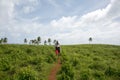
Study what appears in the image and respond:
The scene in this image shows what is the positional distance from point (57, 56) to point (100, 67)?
8595 mm

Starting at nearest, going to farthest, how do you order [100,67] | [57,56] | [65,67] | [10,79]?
1. [10,79]
2. [65,67]
3. [100,67]
4. [57,56]

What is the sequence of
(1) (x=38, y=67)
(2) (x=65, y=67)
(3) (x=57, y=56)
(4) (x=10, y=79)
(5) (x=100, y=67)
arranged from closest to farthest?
(4) (x=10, y=79)
(2) (x=65, y=67)
(1) (x=38, y=67)
(5) (x=100, y=67)
(3) (x=57, y=56)

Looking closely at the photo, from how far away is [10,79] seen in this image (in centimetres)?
2214

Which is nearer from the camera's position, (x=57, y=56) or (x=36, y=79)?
(x=36, y=79)

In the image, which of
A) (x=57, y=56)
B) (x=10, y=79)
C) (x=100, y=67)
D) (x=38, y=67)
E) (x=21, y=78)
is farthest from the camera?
(x=57, y=56)

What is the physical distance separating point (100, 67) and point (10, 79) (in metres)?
13.4

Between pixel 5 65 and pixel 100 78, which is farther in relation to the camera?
pixel 5 65

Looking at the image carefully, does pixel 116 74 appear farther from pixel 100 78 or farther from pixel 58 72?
pixel 58 72

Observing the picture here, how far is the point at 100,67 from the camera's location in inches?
1090

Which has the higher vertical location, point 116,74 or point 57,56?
point 57,56

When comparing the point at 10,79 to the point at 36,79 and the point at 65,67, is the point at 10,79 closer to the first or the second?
the point at 36,79

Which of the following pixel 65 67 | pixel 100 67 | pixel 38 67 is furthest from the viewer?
pixel 100 67


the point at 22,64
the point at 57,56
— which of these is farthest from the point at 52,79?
the point at 57,56

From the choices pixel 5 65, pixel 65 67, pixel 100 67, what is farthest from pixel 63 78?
pixel 5 65
